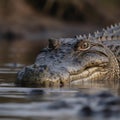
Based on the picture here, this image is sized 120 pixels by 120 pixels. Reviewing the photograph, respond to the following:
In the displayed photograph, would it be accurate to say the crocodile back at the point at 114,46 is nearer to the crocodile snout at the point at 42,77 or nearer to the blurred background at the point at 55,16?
the crocodile snout at the point at 42,77

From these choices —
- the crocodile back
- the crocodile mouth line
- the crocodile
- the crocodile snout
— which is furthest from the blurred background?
the crocodile snout

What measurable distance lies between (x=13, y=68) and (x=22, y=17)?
23.1 metres

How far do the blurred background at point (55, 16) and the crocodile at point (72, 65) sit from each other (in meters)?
22.1

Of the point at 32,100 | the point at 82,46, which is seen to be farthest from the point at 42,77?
the point at 32,100

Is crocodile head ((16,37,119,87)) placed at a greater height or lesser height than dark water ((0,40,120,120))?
greater

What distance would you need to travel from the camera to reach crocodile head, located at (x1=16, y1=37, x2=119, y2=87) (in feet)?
24.0

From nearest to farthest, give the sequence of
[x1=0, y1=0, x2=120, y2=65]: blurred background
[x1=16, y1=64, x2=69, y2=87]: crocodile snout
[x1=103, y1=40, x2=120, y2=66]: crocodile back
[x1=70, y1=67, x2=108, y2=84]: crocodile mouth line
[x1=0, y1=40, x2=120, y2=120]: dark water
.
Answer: [x1=0, y1=40, x2=120, y2=120]: dark water
[x1=16, y1=64, x2=69, y2=87]: crocodile snout
[x1=70, y1=67, x2=108, y2=84]: crocodile mouth line
[x1=103, y1=40, x2=120, y2=66]: crocodile back
[x1=0, y1=0, x2=120, y2=65]: blurred background

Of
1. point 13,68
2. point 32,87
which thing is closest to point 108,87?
point 32,87

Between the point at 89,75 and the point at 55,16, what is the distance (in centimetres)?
2814

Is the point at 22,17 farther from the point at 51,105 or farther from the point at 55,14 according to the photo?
the point at 51,105

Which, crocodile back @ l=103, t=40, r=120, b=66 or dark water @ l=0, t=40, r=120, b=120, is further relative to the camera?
crocodile back @ l=103, t=40, r=120, b=66

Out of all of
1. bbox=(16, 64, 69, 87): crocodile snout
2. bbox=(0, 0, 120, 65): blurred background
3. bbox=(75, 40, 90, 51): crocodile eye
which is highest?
bbox=(0, 0, 120, 65): blurred background

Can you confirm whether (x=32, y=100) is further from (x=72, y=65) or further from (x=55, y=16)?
(x=55, y=16)

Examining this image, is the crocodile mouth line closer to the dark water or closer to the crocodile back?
the dark water
